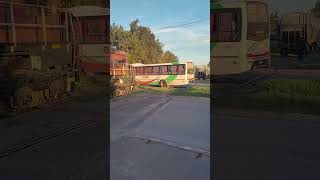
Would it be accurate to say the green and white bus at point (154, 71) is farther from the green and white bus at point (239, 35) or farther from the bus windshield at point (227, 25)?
the bus windshield at point (227, 25)

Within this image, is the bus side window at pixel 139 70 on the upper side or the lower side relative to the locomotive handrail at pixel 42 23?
lower

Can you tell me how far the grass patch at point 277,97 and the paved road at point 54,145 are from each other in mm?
4663

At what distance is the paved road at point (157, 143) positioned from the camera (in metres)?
4.76

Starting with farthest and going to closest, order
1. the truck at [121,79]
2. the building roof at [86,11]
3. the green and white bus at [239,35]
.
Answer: the green and white bus at [239,35] → the building roof at [86,11] → the truck at [121,79]

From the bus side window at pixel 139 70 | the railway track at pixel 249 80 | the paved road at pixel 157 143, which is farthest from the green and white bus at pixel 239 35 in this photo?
the bus side window at pixel 139 70

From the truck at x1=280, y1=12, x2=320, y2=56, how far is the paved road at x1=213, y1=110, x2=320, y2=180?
3.60 meters

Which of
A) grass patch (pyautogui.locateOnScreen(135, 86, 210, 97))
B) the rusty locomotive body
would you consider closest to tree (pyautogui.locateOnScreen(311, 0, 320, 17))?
grass patch (pyautogui.locateOnScreen(135, 86, 210, 97))

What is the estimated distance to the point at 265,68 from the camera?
12680mm

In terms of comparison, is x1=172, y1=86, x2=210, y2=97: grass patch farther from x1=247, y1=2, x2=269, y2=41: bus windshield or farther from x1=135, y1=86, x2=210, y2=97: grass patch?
A: x1=247, y1=2, x2=269, y2=41: bus windshield

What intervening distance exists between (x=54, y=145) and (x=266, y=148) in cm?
346

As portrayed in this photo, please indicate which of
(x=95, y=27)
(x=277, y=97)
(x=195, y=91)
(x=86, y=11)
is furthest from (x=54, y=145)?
(x=277, y=97)

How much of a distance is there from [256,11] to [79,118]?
651 centimetres

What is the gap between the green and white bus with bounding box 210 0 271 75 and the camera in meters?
11.4

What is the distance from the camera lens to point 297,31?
12.8 m
